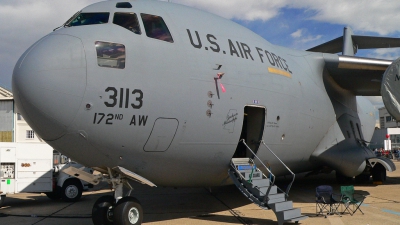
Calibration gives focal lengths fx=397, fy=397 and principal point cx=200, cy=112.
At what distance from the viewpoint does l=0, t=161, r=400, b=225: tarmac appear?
29.3 feet

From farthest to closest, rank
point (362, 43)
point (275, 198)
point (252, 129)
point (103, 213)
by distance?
point (362, 43) → point (252, 129) → point (275, 198) → point (103, 213)

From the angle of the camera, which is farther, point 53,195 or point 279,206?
point 53,195

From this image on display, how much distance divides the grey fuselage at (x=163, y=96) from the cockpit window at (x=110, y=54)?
0.25 ft

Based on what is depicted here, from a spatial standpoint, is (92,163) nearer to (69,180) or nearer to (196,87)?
(196,87)

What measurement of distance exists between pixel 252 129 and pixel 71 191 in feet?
24.4

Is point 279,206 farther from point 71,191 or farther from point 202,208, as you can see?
point 71,191

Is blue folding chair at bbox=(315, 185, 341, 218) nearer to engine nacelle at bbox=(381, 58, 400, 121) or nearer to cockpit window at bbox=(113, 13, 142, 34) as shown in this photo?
engine nacelle at bbox=(381, 58, 400, 121)

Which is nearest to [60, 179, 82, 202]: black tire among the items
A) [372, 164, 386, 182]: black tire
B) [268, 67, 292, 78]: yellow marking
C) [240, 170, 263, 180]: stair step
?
[240, 170, 263, 180]: stair step

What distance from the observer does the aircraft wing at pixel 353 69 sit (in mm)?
12406

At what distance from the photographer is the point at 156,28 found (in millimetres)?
7500

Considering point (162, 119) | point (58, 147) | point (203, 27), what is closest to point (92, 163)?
point (58, 147)

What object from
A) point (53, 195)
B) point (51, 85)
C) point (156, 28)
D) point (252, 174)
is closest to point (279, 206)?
point (252, 174)

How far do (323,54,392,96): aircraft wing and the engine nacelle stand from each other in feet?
5.67

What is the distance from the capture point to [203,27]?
8312mm
